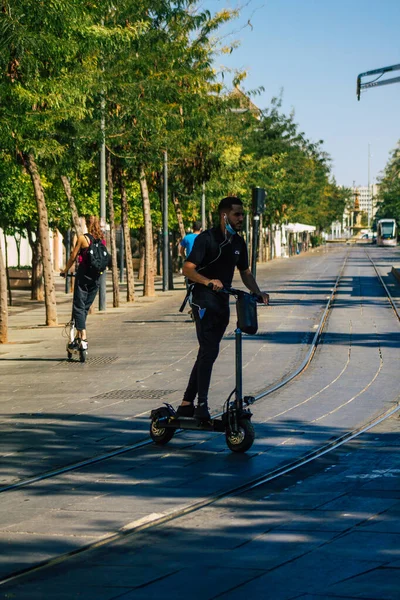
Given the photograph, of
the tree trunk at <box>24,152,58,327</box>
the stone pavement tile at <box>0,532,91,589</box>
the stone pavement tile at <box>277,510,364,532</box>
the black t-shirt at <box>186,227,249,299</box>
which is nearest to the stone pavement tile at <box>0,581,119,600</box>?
the stone pavement tile at <box>0,532,91,589</box>

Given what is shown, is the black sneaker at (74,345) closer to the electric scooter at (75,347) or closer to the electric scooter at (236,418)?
the electric scooter at (75,347)

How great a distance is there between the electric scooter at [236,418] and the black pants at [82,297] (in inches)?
280

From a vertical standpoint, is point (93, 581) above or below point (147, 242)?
below

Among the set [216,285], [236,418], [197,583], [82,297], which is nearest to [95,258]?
[82,297]

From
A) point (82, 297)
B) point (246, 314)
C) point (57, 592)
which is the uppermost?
point (246, 314)

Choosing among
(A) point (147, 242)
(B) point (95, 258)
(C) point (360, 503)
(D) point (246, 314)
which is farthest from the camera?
(A) point (147, 242)

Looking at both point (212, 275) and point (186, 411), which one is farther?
point (186, 411)

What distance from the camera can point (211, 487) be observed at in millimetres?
7457

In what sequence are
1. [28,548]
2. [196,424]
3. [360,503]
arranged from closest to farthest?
1. [28,548]
2. [360,503]
3. [196,424]

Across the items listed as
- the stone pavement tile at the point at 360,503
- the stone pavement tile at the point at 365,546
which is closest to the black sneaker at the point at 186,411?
the stone pavement tile at the point at 360,503

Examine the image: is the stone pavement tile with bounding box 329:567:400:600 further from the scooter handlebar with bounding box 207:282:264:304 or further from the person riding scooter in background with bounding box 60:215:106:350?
the person riding scooter in background with bounding box 60:215:106:350

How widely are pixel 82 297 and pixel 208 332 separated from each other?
7.64 meters

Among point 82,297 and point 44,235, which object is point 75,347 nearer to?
point 82,297

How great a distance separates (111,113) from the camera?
26328 millimetres
